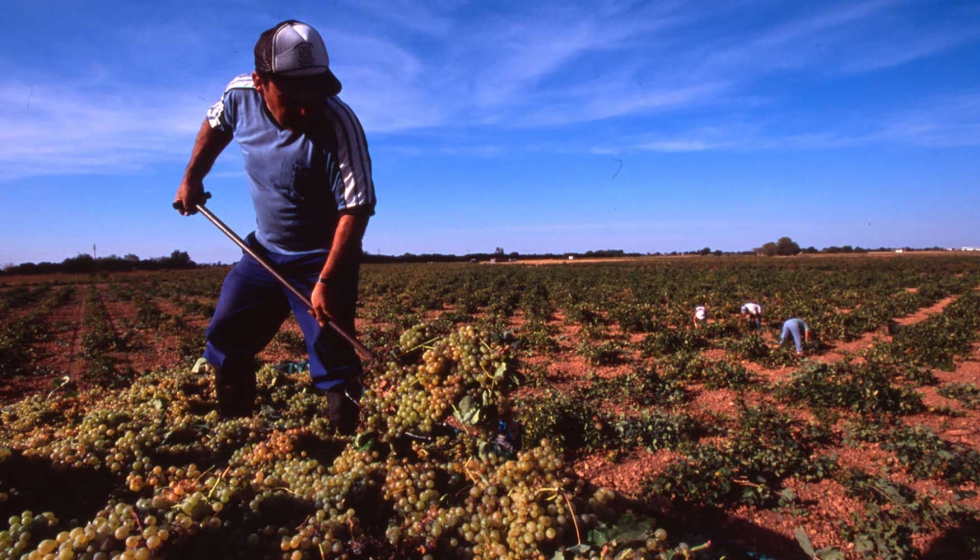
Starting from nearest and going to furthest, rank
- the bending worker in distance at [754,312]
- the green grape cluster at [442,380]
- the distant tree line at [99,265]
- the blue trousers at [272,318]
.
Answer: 1. the green grape cluster at [442,380]
2. the blue trousers at [272,318]
3. the bending worker in distance at [754,312]
4. the distant tree line at [99,265]

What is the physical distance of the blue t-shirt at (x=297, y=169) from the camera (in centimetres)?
267

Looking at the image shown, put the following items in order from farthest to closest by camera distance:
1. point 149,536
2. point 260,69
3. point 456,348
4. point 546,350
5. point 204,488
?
point 546,350 → point 260,69 → point 456,348 → point 204,488 → point 149,536

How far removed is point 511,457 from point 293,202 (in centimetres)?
182

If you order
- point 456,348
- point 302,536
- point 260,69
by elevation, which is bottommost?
point 302,536

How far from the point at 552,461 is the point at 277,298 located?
2.10 meters

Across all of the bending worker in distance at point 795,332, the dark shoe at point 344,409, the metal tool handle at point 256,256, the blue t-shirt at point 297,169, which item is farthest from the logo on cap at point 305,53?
the bending worker in distance at point 795,332

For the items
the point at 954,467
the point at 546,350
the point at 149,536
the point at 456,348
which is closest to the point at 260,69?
the point at 456,348

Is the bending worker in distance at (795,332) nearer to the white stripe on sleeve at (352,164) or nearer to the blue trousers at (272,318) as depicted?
the blue trousers at (272,318)

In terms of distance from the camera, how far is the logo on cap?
234cm

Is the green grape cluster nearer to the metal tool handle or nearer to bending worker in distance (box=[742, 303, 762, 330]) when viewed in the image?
the metal tool handle

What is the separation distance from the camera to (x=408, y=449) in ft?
7.33

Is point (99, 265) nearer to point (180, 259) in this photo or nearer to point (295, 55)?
point (180, 259)

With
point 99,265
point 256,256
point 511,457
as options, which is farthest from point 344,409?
point 99,265

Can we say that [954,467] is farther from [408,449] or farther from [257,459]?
[257,459]
